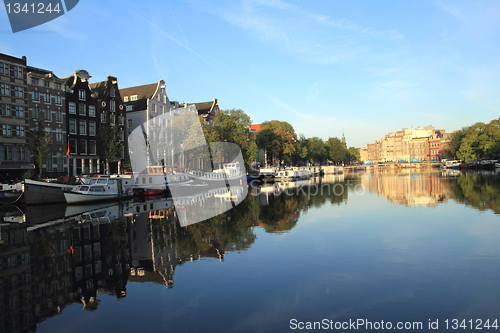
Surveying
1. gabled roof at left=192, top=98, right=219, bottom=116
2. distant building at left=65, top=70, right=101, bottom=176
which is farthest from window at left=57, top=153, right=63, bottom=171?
gabled roof at left=192, top=98, right=219, bottom=116

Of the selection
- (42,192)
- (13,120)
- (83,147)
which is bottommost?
(42,192)

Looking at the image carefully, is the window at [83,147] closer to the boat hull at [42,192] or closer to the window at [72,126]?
the window at [72,126]

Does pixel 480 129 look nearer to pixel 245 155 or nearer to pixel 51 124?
pixel 245 155

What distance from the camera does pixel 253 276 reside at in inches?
494

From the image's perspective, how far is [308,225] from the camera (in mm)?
22656

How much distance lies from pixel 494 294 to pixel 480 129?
460 ft

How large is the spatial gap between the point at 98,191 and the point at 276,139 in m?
71.4

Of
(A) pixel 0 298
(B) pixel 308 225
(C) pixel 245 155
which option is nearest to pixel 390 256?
(B) pixel 308 225

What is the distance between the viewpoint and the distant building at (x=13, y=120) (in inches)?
1827

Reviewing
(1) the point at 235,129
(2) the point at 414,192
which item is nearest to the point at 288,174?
(1) the point at 235,129

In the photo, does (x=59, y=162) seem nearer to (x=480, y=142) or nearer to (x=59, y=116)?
(x=59, y=116)

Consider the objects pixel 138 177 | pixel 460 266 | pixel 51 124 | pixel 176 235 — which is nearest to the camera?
pixel 460 266

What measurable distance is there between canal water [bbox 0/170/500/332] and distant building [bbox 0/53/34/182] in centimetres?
2890

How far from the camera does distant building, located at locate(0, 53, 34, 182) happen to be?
46406 mm
